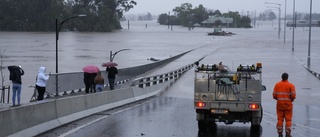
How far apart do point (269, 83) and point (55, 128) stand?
22.7 metres

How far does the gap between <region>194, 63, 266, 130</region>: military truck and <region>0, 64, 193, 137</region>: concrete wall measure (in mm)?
3818

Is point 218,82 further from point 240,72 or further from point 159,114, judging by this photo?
point 159,114

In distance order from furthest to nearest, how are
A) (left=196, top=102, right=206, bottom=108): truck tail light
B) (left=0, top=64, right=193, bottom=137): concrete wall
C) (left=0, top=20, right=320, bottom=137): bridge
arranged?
1. (left=196, top=102, right=206, bottom=108): truck tail light
2. (left=0, top=20, right=320, bottom=137): bridge
3. (left=0, top=64, right=193, bottom=137): concrete wall

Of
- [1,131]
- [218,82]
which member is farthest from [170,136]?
[1,131]

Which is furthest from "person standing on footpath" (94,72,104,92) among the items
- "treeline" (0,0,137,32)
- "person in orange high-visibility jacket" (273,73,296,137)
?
"treeline" (0,0,137,32)

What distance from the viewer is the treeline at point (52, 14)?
143875 mm

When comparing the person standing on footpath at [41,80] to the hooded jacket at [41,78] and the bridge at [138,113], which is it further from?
the bridge at [138,113]

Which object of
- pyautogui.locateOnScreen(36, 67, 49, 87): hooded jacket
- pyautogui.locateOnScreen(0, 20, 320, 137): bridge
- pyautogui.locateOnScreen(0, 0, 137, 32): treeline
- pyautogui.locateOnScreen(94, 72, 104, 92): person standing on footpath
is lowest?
pyautogui.locateOnScreen(0, 20, 320, 137): bridge

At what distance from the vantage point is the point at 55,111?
598 inches

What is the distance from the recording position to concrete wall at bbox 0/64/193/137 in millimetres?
12320

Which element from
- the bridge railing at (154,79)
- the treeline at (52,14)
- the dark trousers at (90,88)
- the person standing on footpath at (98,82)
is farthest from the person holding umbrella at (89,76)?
the treeline at (52,14)

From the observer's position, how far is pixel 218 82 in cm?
1441

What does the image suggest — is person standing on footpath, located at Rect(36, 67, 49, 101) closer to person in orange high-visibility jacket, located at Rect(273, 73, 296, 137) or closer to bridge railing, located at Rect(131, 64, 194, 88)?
bridge railing, located at Rect(131, 64, 194, 88)

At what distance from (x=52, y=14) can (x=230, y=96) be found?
132 m
